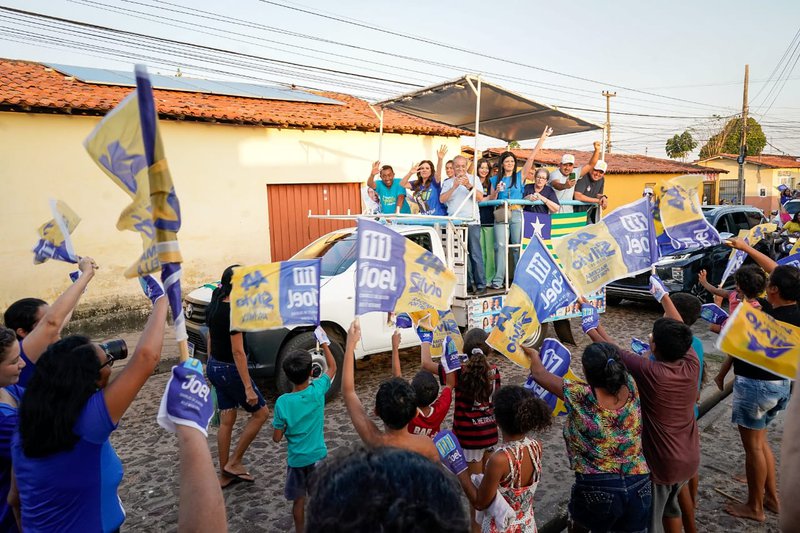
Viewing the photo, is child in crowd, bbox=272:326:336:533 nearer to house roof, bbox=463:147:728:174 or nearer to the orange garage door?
the orange garage door

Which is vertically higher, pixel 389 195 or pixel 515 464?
pixel 389 195

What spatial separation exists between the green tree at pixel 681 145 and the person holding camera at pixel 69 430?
47.4 m

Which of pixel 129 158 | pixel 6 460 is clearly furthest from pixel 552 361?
pixel 6 460

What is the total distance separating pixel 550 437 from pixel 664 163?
30.8 metres

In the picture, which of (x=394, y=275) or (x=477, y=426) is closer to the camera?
(x=477, y=426)

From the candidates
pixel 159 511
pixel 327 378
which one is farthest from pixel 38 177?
pixel 327 378

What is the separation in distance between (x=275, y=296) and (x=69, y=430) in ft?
5.48

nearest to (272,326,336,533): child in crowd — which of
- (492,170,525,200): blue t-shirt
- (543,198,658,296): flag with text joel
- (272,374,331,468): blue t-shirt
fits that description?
(272,374,331,468): blue t-shirt

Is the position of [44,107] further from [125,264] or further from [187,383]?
[187,383]

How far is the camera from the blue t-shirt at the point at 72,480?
1910mm

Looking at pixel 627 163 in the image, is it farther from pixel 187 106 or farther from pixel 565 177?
pixel 187 106

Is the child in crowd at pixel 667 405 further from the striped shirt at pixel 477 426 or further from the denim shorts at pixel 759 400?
the denim shorts at pixel 759 400

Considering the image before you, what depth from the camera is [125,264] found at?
1016 cm

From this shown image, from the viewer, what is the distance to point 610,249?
3820 millimetres
